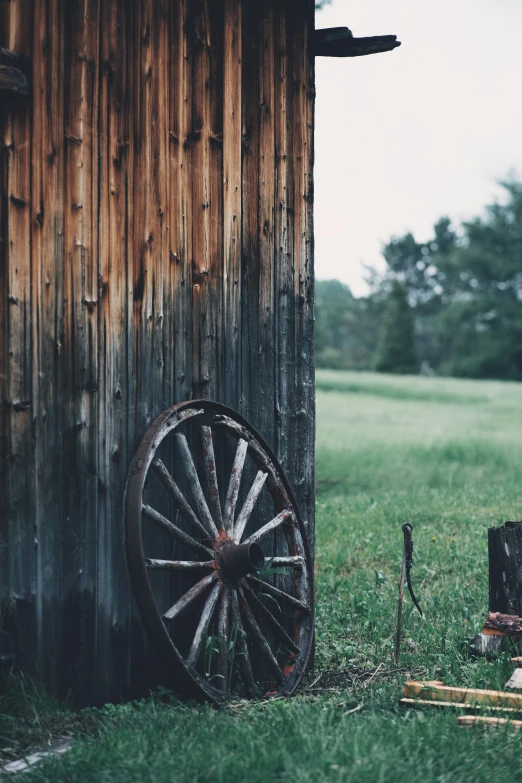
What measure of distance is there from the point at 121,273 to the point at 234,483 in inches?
56.2

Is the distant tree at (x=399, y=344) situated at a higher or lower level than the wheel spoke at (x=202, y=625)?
higher

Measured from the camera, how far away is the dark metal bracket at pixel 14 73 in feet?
14.1

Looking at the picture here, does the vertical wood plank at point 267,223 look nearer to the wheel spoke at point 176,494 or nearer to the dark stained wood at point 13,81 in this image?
the wheel spoke at point 176,494

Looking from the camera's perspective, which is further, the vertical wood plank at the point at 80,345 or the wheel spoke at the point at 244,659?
the wheel spoke at the point at 244,659

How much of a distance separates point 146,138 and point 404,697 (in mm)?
3369

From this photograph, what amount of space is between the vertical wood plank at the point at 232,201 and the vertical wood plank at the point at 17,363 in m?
1.60

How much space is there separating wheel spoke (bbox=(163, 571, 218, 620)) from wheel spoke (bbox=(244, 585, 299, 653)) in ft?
1.41

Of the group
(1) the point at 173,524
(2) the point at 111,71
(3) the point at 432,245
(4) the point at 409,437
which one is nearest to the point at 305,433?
(1) the point at 173,524

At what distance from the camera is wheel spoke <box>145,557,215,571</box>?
15.4 feet

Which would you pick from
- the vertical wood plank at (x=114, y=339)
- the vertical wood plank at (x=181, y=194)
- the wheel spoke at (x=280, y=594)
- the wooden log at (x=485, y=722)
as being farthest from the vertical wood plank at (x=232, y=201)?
the wooden log at (x=485, y=722)

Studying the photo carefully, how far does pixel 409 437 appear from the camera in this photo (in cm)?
1877

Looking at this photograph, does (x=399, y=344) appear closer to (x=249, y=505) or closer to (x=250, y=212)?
(x=250, y=212)

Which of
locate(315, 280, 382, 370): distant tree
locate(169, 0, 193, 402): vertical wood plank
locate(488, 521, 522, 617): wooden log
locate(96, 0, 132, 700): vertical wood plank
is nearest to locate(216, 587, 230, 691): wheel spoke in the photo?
locate(96, 0, 132, 700): vertical wood plank

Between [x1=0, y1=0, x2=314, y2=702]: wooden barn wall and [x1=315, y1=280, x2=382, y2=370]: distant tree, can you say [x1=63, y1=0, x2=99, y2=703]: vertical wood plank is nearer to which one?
[x1=0, y1=0, x2=314, y2=702]: wooden barn wall
